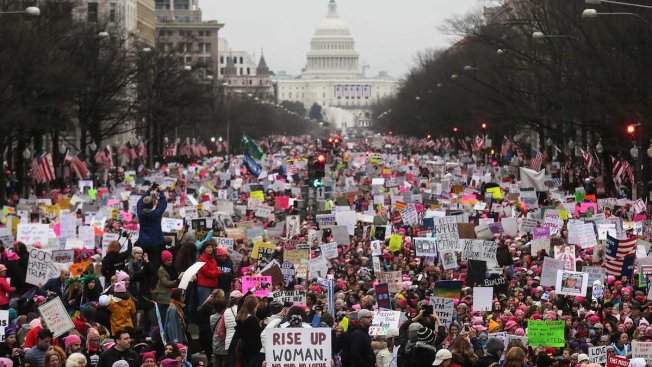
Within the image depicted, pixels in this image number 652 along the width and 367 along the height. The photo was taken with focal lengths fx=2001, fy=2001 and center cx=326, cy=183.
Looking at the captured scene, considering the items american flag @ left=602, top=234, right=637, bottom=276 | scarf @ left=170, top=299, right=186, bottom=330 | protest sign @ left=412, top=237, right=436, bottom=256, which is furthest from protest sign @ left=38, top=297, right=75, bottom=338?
protest sign @ left=412, top=237, right=436, bottom=256

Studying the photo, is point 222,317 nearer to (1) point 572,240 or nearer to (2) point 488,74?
(1) point 572,240

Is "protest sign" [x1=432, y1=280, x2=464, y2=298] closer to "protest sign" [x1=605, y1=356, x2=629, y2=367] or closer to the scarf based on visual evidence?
the scarf

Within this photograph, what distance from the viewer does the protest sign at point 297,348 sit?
1639 cm

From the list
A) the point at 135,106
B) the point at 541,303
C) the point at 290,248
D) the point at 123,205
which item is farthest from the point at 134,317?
the point at 135,106

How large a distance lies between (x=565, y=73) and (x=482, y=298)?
40.4 m

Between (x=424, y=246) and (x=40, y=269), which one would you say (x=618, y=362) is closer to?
(x=40, y=269)

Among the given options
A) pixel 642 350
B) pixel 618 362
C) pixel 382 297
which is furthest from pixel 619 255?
pixel 618 362

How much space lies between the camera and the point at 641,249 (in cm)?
2952

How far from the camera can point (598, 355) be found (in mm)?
19516

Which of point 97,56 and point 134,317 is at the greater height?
point 97,56

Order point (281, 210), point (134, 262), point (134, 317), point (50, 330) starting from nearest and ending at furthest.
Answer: point (50, 330) < point (134, 317) < point (134, 262) < point (281, 210)

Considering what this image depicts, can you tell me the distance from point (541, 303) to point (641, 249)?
5518 millimetres

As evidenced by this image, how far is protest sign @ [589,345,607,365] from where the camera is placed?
19406 millimetres

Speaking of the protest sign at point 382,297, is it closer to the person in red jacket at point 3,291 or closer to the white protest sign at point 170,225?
the person in red jacket at point 3,291
